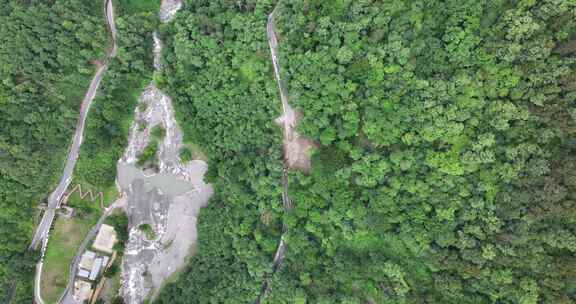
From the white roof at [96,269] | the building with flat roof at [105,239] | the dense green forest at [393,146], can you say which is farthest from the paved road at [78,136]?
the dense green forest at [393,146]

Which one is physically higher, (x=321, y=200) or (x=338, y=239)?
(x=321, y=200)

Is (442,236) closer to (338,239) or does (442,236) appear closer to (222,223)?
(338,239)

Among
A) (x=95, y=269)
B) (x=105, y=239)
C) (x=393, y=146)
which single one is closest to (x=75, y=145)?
(x=105, y=239)

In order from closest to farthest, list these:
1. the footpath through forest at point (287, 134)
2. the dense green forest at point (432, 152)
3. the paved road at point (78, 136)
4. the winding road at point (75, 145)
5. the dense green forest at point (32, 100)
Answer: the dense green forest at point (432, 152), the footpath through forest at point (287, 134), the dense green forest at point (32, 100), the winding road at point (75, 145), the paved road at point (78, 136)

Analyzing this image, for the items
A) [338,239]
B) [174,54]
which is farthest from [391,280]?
[174,54]

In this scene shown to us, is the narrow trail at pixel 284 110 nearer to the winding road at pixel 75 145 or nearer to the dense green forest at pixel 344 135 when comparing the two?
the dense green forest at pixel 344 135

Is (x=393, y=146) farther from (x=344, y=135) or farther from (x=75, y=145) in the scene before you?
(x=75, y=145)
